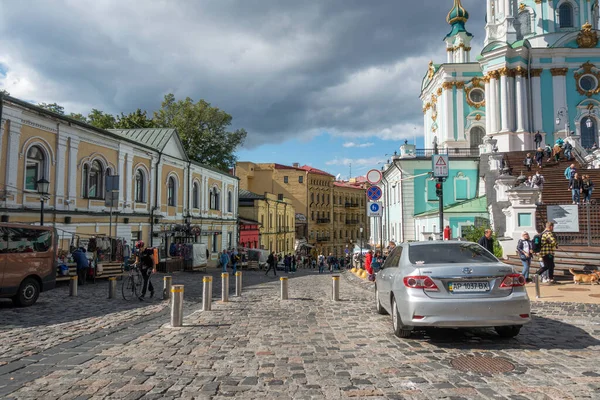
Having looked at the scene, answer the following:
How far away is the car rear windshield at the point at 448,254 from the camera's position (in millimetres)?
7219

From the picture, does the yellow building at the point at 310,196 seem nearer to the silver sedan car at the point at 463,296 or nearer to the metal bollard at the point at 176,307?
the metal bollard at the point at 176,307

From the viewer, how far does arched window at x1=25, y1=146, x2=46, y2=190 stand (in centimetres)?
1891

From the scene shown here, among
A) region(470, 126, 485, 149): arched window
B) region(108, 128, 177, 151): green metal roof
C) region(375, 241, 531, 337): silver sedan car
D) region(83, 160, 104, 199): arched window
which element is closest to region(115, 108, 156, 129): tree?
region(108, 128, 177, 151): green metal roof

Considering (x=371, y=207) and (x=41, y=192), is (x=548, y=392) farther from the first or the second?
(x=41, y=192)

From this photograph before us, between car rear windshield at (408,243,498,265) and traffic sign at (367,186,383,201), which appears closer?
car rear windshield at (408,243,498,265)

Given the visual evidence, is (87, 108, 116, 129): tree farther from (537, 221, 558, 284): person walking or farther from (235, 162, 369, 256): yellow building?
(537, 221, 558, 284): person walking

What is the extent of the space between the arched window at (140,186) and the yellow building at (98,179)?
6 centimetres

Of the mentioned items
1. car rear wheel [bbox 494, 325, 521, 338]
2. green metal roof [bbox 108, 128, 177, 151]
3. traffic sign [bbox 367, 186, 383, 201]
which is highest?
green metal roof [bbox 108, 128, 177, 151]

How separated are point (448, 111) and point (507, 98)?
5289mm

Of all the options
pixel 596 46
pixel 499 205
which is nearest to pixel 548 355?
pixel 499 205

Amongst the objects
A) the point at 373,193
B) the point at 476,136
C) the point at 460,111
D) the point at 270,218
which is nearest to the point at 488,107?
the point at 460,111

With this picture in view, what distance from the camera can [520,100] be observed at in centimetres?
4012

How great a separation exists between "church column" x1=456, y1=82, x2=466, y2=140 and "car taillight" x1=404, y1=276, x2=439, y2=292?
39.8m

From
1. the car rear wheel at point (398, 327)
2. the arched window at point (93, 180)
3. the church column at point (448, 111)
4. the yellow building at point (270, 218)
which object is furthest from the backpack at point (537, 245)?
the yellow building at point (270, 218)
